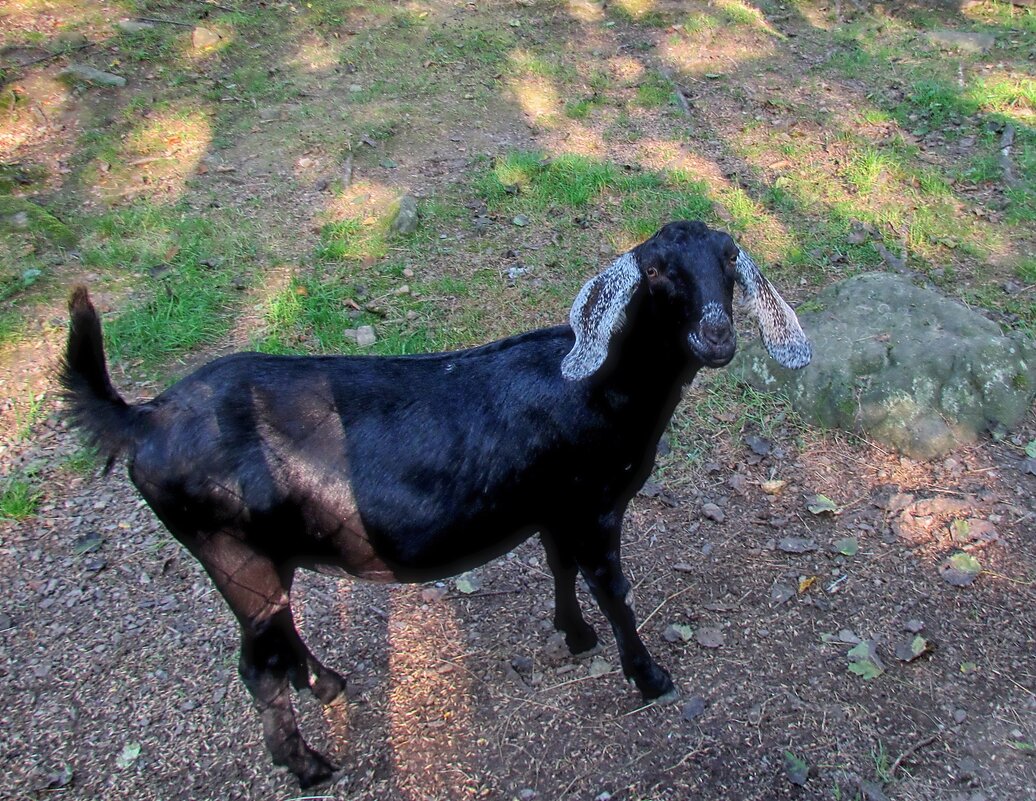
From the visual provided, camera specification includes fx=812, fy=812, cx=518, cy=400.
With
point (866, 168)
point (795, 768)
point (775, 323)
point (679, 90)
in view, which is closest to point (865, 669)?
point (795, 768)

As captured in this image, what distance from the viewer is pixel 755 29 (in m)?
9.69

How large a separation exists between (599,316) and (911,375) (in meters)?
2.92

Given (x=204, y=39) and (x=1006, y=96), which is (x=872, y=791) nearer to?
(x=1006, y=96)

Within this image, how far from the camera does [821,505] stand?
4.57 metres

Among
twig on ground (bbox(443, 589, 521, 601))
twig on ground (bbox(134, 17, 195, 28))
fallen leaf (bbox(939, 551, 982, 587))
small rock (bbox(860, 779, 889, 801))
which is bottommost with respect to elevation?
twig on ground (bbox(443, 589, 521, 601))

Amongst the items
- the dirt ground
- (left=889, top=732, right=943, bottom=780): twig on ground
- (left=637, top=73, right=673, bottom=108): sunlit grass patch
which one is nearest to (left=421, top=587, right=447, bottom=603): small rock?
the dirt ground

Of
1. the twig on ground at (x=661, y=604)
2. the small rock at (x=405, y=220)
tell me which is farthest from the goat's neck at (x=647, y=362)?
the small rock at (x=405, y=220)

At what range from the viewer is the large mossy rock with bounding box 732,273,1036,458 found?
16.1 ft

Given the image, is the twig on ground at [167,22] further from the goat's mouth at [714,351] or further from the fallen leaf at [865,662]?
the fallen leaf at [865,662]

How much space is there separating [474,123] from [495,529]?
5.87 m

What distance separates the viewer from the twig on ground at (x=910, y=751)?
10.8 feet

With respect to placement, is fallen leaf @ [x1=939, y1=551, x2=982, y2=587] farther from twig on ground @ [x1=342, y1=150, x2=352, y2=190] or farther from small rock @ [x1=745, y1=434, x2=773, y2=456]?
twig on ground @ [x1=342, y1=150, x2=352, y2=190]

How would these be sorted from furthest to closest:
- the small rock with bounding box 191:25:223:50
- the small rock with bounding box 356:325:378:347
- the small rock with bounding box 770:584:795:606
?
1. the small rock with bounding box 191:25:223:50
2. the small rock with bounding box 356:325:378:347
3. the small rock with bounding box 770:584:795:606

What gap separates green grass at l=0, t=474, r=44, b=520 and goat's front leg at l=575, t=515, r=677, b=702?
Answer: 3.21 m
